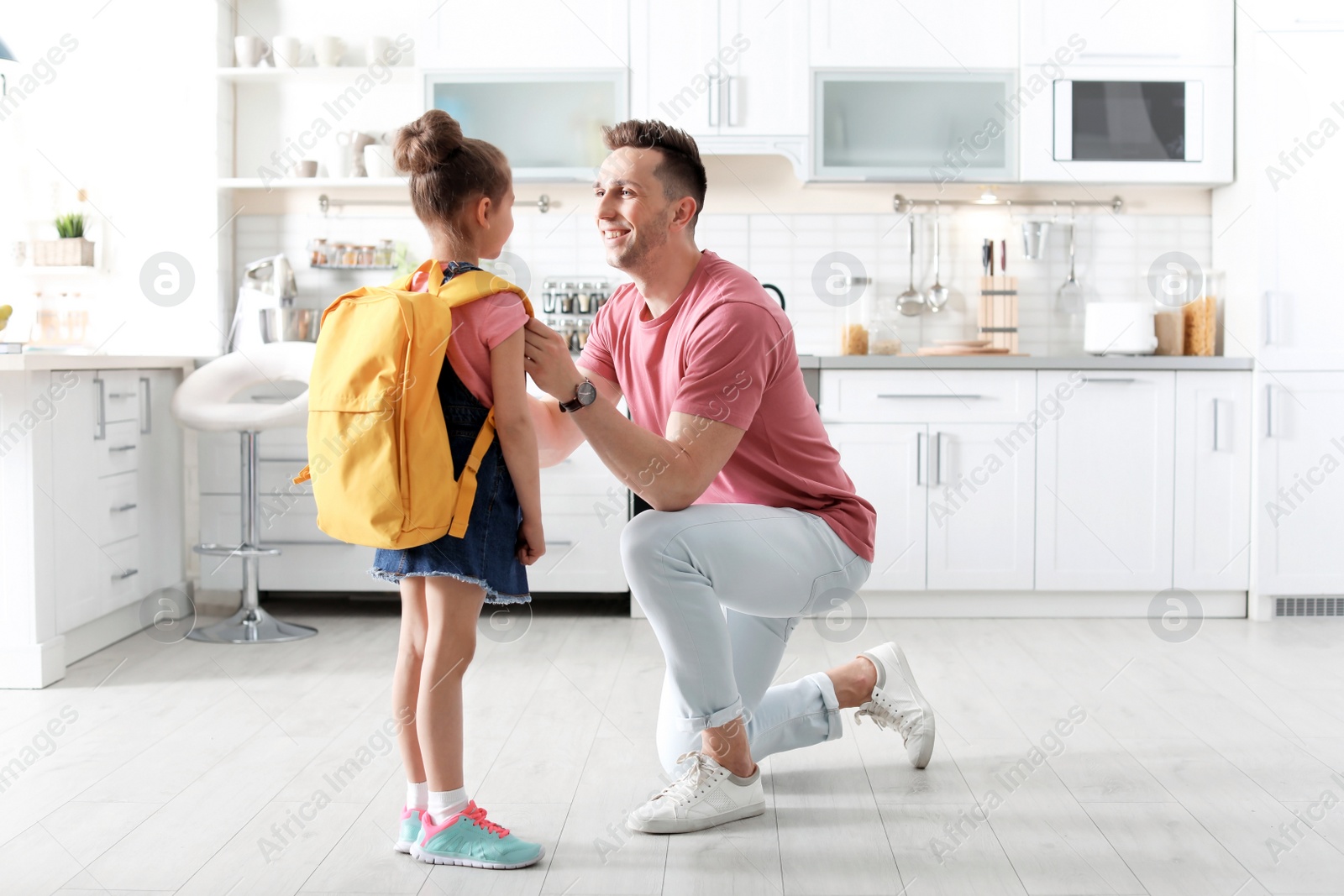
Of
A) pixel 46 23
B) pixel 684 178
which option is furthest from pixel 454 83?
pixel 684 178

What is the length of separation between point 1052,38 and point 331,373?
9.79 ft

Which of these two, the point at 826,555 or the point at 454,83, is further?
the point at 454,83

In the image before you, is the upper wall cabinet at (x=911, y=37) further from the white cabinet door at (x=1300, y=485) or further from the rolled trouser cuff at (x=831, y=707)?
the rolled trouser cuff at (x=831, y=707)

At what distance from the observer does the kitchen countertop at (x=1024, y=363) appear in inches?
139

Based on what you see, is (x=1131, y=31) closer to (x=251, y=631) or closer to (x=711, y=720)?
(x=711, y=720)

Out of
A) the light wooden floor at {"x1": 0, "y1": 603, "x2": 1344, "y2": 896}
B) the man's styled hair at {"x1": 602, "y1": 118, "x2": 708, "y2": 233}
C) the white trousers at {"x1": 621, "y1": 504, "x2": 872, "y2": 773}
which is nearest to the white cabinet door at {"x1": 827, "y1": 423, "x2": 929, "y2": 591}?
the light wooden floor at {"x1": 0, "y1": 603, "x2": 1344, "y2": 896}

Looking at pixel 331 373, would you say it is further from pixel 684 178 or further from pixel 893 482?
pixel 893 482

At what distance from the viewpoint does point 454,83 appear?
3.82 m

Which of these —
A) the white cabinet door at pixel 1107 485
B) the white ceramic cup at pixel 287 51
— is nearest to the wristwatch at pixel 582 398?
the white cabinet door at pixel 1107 485

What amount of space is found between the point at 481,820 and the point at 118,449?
2.01 meters

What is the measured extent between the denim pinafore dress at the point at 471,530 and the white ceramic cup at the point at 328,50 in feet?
8.69

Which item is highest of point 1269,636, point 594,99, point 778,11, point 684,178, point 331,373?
point 778,11

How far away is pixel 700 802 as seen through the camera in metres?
1.82

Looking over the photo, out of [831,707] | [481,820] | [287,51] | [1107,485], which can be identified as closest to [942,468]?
[1107,485]
